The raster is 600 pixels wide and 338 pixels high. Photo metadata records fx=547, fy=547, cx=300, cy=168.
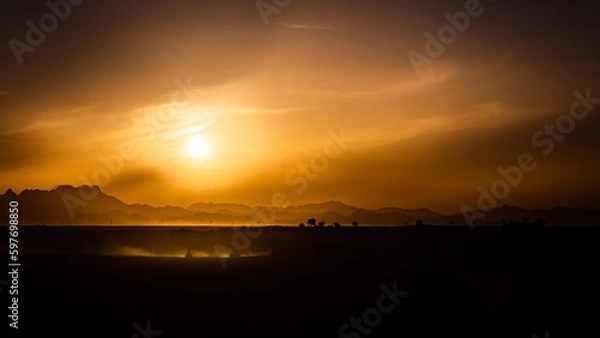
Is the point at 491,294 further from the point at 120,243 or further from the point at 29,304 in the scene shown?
the point at 120,243

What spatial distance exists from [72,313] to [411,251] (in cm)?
3772

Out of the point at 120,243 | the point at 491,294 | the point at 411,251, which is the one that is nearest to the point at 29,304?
the point at 491,294

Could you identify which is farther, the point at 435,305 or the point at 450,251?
the point at 450,251

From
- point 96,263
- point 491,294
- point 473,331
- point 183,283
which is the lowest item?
point 473,331

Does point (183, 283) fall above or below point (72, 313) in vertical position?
above

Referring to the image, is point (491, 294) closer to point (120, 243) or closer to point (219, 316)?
point (219, 316)

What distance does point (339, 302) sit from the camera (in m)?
29.2

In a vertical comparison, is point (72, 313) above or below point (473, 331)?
above

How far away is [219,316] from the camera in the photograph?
84.2 feet

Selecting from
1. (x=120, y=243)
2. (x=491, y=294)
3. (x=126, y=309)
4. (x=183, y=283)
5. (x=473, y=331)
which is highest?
(x=120, y=243)

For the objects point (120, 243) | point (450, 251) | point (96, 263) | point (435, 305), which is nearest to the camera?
point (435, 305)

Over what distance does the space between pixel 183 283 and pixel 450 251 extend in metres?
29.2

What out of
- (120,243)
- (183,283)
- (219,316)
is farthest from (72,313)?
(120,243)

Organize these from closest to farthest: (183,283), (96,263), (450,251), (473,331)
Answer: (473,331)
(183,283)
(96,263)
(450,251)
